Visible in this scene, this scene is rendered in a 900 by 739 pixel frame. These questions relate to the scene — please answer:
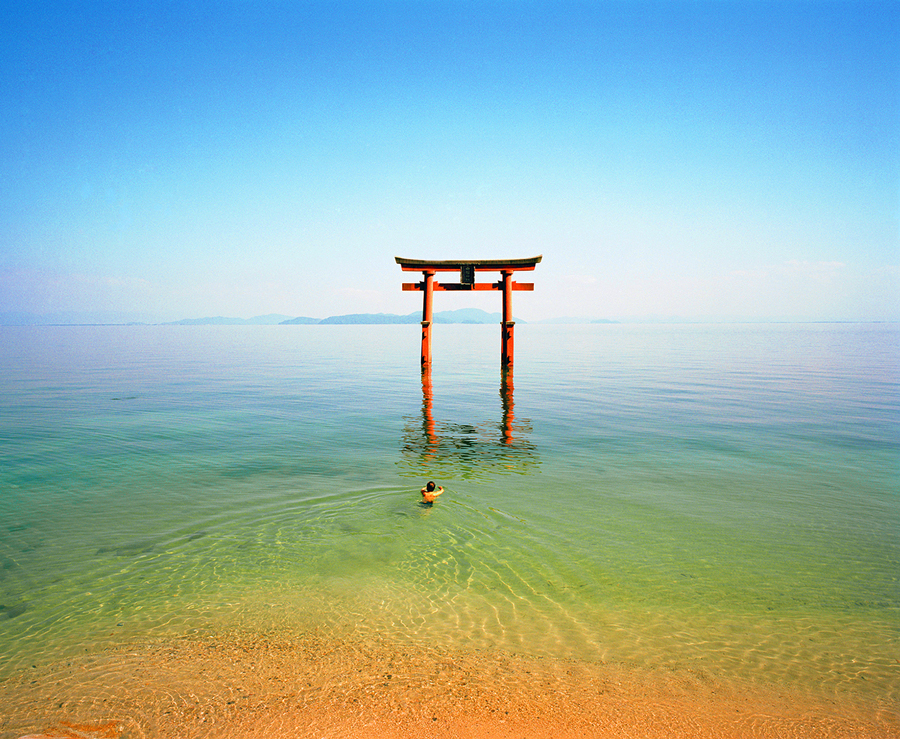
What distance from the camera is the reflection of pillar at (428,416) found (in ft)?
44.1

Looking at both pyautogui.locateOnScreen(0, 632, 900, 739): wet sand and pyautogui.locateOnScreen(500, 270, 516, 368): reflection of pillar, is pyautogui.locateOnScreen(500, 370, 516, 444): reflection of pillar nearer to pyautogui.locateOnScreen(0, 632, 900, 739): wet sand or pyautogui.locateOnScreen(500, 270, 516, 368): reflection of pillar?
pyautogui.locateOnScreen(500, 270, 516, 368): reflection of pillar

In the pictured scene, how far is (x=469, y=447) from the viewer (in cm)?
1353

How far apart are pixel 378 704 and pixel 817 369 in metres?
38.4

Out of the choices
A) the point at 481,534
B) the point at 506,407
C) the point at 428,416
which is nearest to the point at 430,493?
the point at 481,534

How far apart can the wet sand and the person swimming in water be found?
392 cm

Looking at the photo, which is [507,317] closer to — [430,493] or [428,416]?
[428,416]

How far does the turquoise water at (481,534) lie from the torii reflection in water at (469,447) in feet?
0.34

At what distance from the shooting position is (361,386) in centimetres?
2606

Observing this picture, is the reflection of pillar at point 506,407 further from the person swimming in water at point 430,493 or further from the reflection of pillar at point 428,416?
the person swimming in water at point 430,493

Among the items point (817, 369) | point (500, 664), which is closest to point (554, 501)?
point (500, 664)

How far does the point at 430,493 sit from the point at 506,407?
1093 centimetres

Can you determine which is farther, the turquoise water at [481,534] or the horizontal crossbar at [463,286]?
the horizontal crossbar at [463,286]

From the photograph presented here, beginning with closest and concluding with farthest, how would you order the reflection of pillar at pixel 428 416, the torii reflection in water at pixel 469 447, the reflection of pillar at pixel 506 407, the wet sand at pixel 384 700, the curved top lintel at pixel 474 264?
the wet sand at pixel 384 700, the torii reflection in water at pixel 469 447, the reflection of pillar at pixel 428 416, the reflection of pillar at pixel 506 407, the curved top lintel at pixel 474 264

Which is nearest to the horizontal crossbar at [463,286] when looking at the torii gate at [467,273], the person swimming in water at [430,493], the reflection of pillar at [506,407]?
the torii gate at [467,273]
